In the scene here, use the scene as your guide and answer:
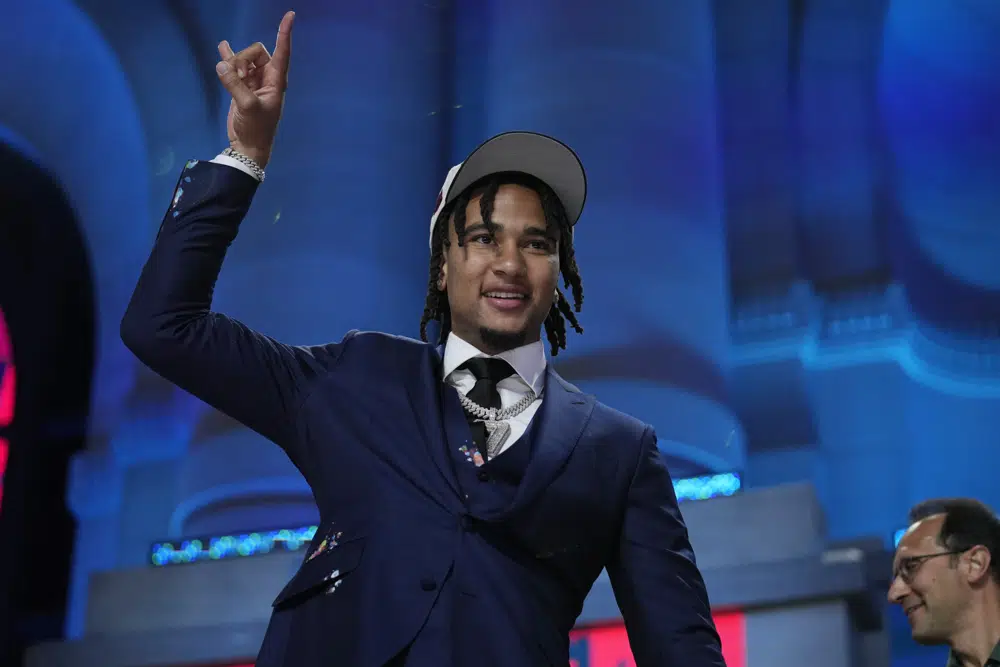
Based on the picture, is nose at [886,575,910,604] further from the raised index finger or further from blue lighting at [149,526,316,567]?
blue lighting at [149,526,316,567]

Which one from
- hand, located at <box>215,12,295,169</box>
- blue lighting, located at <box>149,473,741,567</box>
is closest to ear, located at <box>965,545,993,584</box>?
hand, located at <box>215,12,295,169</box>

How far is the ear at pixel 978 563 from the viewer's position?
2.89 m

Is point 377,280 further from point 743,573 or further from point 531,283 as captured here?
point 531,283

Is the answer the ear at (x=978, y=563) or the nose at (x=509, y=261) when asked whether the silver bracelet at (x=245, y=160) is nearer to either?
the nose at (x=509, y=261)

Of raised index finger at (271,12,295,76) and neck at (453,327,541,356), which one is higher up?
raised index finger at (271,12,295,76)

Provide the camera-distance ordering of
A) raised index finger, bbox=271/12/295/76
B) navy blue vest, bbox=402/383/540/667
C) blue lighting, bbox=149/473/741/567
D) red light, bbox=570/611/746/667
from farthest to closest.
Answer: blue lighting, bbox=149/473/741/567 → red light, bbox=570/611/746/667 → raised index finger, bbox=271/12/295/76 → navy blue vest, bbox=402/383/540/667

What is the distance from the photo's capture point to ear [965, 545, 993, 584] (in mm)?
2893

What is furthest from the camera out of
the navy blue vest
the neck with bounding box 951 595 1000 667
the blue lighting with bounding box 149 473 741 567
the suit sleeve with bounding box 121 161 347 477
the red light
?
the blue lighting with bounding box 149 473 741 567

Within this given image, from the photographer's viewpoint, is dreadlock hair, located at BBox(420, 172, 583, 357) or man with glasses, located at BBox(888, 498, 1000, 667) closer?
dreadlock hair, located at BBox(420, 172, 583, 357)

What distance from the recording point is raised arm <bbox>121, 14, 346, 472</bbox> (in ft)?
4.63

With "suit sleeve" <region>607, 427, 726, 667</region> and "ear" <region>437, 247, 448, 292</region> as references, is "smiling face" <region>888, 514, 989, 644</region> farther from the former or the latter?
"ear" <region>437, 247, 448, 292</region>

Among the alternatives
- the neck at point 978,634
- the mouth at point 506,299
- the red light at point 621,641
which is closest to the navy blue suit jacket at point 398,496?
the mouth at point 506,299

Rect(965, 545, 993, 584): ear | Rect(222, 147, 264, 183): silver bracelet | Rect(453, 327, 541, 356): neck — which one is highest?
Rect(222, 147, 264, 183): silver bracelet

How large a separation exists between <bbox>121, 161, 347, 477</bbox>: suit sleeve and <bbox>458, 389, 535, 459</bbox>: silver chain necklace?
0.68 ft
